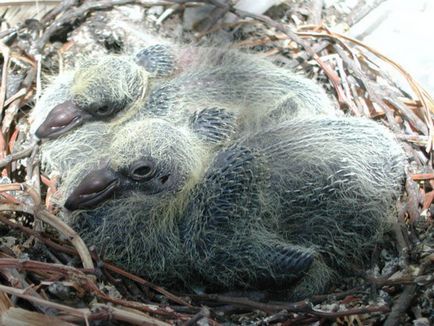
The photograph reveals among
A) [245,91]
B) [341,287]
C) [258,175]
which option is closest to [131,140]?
[258,175]

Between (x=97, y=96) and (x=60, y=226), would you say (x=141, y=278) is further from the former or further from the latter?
(x=97, y=96)

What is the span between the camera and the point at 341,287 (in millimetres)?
1752

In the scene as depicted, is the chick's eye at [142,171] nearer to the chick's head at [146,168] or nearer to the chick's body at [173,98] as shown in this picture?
the chick's head at [146,168]

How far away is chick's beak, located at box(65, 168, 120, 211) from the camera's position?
→ 162 cm

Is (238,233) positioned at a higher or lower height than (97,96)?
lower

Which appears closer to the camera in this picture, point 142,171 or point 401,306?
point 401,306

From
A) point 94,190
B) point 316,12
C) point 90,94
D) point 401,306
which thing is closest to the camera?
point 401,306

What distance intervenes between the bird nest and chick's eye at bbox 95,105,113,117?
0.66 feet

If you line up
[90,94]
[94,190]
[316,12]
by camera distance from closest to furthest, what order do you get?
[94,190] → [90,94] → [316,12]

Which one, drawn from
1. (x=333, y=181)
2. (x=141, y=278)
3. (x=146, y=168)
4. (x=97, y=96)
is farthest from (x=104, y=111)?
(x=333, y=181)

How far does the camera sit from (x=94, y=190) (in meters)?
1.63

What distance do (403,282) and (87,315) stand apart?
0.72 meters

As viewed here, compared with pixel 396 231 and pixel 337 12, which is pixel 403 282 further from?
pixel 337 12

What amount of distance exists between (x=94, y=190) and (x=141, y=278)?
0.86 ft
